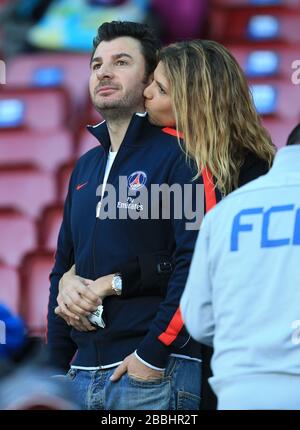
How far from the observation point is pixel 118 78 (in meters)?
2.77

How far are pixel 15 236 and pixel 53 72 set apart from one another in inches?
24.4

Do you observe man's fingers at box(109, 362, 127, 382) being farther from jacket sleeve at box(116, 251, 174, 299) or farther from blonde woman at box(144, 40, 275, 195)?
blonde woman at box(144, 40, 275, 195)

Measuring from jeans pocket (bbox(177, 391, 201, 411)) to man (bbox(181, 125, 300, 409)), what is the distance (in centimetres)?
37

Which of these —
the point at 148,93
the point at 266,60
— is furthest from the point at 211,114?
the point at 266,60

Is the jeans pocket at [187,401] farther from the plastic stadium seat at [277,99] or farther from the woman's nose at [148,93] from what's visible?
the plastic stadium seat at [277,99]

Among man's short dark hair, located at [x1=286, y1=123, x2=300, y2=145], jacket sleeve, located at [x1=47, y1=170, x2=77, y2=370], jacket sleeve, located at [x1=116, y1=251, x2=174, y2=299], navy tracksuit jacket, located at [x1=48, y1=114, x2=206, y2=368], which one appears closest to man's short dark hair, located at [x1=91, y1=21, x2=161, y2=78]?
navy tracksuit jacket, located at [x1=48, y1=114, x2=206, y2=368]

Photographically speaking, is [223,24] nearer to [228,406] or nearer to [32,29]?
[32,29]

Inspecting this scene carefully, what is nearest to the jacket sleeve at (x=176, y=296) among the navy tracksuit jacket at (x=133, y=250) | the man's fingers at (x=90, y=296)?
the navy tracksuit jacket at (x=133, y=250)

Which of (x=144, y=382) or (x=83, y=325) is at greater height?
(x=83, y=325)

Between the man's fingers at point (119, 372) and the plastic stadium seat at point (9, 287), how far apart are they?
156cm

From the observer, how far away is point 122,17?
4.20 meters

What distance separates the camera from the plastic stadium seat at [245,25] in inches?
165

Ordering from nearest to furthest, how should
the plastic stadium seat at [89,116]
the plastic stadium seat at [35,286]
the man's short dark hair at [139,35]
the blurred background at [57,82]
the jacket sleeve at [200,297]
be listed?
the jacket sleeve at [200,297] → the man's short dark hair at [139,35] → the plastic stadium seat at [35,286] → the blurred background at [57,82] → the plastic stadium seat at [89,116]

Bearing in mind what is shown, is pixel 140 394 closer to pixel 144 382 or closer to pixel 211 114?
pixel 144 382
